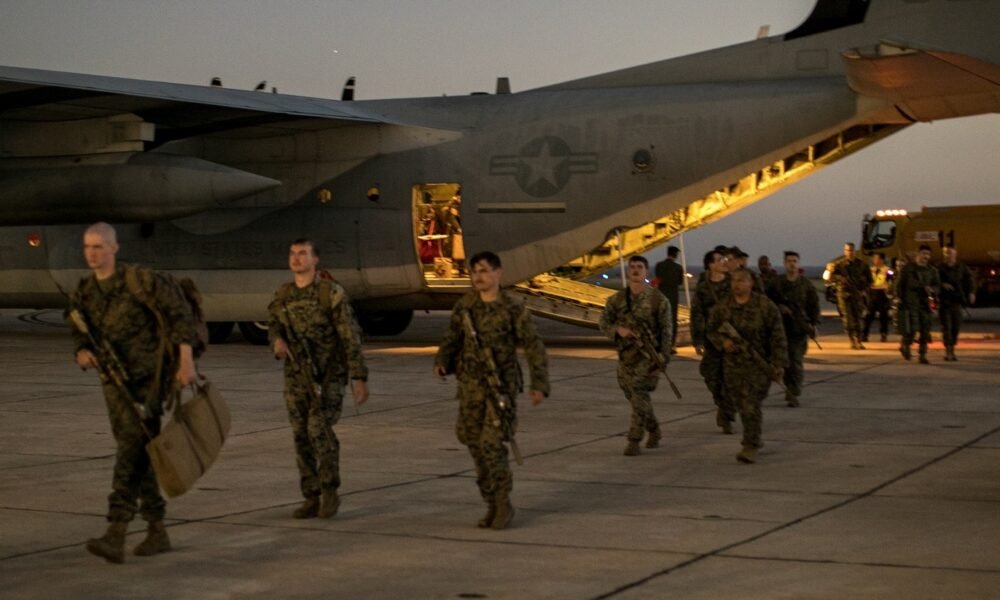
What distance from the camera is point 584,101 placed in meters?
22.5

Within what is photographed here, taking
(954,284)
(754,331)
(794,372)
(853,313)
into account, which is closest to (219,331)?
(853,313)

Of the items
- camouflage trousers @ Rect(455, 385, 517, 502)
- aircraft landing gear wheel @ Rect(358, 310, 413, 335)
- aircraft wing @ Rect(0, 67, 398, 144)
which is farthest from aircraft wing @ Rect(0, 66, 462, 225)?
camouflage trousers @ Rect(455, 385, 517, 502)

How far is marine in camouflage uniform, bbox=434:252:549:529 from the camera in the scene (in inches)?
361

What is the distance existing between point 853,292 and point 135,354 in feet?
61.2

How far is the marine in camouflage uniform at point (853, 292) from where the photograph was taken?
24953 mm

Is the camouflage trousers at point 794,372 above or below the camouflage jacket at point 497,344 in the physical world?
below

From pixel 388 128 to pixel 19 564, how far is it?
16.0 m

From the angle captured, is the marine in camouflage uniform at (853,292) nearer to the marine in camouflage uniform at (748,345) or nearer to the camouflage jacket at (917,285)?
the camouflage jacket at (917,285)

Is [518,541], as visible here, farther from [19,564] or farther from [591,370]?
[591,370]

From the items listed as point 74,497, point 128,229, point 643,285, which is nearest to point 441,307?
point 128,229

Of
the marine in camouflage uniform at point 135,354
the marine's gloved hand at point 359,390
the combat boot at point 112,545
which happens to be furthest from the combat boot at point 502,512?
the combat boot at point 112,545

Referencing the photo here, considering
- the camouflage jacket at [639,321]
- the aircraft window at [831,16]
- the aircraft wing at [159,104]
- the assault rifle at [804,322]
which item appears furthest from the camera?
the aircraft window at [831,16]

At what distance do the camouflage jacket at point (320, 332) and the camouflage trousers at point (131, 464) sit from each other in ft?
4.56

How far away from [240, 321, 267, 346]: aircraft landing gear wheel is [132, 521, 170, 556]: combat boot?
1660 cm
